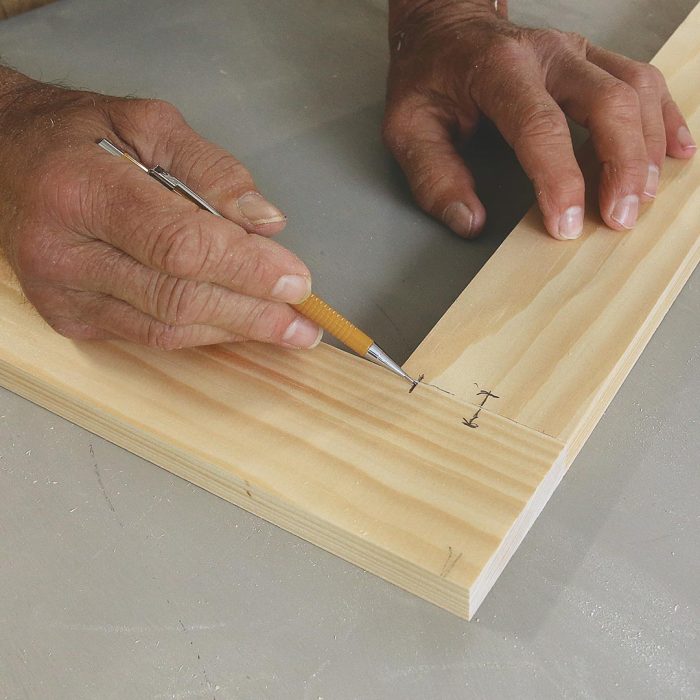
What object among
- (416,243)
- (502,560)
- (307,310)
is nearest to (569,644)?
(502,560)

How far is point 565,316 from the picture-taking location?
53.6 inches

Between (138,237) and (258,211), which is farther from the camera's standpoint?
(258,211)

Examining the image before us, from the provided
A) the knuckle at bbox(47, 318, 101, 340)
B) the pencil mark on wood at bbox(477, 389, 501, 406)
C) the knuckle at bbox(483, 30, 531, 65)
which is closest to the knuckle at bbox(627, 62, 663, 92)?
the knuckle at bbox(483, 30, 531, 65)

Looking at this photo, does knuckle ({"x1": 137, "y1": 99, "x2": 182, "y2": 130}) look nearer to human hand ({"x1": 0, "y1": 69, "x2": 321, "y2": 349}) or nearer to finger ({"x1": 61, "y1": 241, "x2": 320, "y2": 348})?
human hand ({"x1": 0, "y1": 69, "x2": 321, "y2": 349})

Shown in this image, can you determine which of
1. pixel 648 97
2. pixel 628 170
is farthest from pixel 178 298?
pixel 648 97

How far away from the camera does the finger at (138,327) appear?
123cm

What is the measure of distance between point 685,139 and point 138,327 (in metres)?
1.13

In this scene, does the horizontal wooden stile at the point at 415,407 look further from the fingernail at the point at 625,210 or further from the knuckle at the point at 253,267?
the knuckle at the point at 253,267

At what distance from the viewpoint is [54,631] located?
110 centimetres

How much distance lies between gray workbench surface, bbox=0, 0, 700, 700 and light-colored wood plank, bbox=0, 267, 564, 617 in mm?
40

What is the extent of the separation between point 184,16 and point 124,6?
0.57 ft

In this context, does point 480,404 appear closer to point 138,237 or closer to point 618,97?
point 138,237

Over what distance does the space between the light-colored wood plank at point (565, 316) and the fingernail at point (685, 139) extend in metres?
0.08

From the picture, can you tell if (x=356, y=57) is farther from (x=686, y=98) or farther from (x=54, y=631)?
(x=54, y=631)
